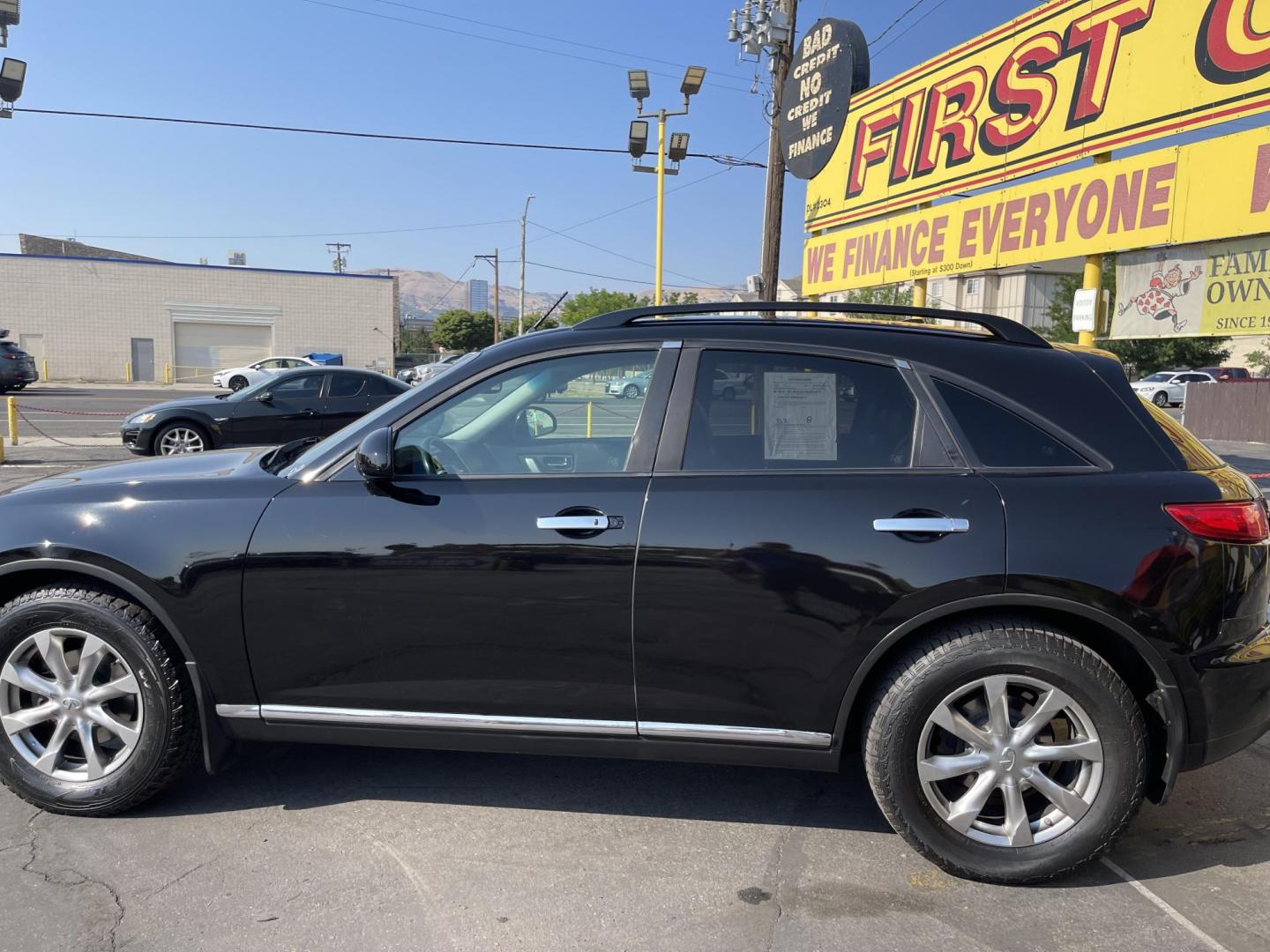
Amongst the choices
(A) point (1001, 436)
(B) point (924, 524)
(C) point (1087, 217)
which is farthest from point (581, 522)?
(C) point (1087, 217)

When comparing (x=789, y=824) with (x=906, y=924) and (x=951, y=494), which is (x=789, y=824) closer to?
(x=906, y=924)

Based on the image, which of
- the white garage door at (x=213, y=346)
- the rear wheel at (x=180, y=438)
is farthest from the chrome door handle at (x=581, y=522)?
the white garage door at (x=213, y=346)

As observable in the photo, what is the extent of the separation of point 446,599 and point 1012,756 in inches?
73.1

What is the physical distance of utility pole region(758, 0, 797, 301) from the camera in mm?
11922

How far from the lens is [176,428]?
12.3 m

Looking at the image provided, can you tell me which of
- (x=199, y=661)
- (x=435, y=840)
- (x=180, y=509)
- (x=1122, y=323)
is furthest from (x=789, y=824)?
(x=1122, y=323)

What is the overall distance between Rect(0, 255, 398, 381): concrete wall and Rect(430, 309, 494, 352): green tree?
87.8 ft

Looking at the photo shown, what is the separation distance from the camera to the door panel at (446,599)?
286cm

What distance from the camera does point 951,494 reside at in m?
2.80

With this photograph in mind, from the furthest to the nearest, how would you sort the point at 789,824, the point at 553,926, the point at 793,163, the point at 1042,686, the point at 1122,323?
the point at 793,163
the point at 1122,323
the point at 789,824
the point at 1042,686
the point at 553,926

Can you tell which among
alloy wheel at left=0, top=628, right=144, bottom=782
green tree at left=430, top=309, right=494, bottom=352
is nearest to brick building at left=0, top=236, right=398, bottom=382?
green tree at left=430, top=309, right=494, bottom=352

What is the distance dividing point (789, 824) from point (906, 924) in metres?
0.62

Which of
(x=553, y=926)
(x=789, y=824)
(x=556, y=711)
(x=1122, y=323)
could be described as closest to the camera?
(x=553, y=926)

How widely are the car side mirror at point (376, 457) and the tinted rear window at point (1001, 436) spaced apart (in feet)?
6.00
